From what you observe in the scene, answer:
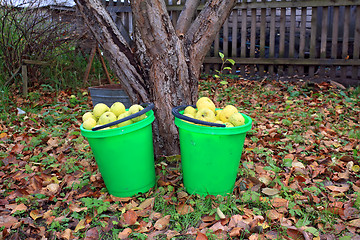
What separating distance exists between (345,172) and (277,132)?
961 mm

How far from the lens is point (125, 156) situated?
211 centimetres

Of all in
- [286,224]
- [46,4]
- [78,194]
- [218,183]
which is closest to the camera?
[286,224]

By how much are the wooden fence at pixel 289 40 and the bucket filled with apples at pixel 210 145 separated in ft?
13.4

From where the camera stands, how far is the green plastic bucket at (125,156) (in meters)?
2.04

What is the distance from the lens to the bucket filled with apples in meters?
1.95

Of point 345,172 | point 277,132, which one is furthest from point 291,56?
point 345,172

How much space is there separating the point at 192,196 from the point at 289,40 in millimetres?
4574

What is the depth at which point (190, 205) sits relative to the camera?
211 centimetres

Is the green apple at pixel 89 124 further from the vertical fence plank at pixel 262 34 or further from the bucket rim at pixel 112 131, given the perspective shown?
the vertical fence plank at pixel 262 34

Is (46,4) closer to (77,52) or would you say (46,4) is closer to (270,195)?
(77,52)

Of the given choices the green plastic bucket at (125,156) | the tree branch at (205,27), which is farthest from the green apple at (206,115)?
the tree branch at (205,27)

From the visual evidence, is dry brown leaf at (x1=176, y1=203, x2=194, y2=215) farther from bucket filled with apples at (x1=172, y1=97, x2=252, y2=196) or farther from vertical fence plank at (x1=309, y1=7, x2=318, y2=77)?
vertical fence plank at (x1=309, y1=7, x2=318, y2=77)

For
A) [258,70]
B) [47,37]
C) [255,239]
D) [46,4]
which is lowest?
[255,239]

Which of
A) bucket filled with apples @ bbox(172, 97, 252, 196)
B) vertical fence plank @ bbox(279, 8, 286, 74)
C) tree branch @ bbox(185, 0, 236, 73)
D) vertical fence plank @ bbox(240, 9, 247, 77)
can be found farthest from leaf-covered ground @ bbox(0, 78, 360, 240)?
vertical fence plank @ bbox(240, 9, 247, 77)
